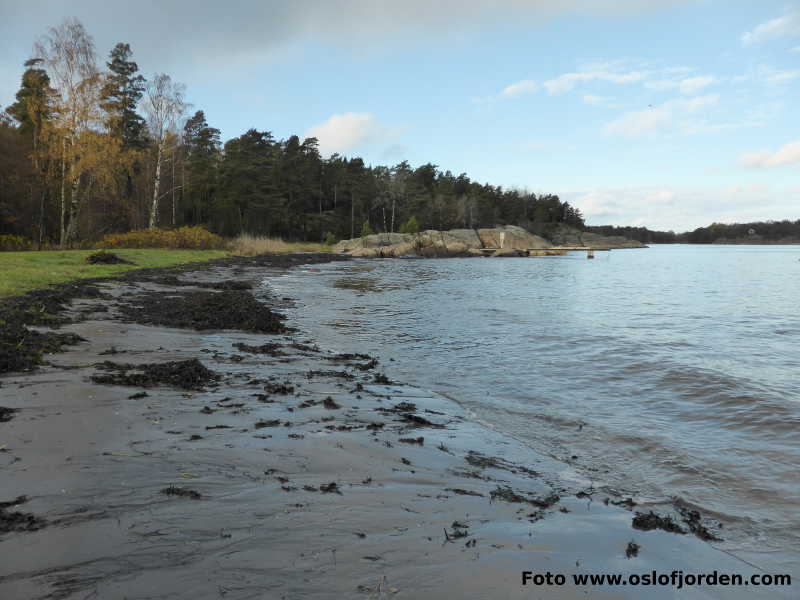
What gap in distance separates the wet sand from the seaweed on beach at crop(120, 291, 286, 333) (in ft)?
14.9

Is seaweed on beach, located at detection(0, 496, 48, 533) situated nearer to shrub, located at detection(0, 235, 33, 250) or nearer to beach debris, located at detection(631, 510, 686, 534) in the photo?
beach debris, located at detection(631, 510, 686, 534)

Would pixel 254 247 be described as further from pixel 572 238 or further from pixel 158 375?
pixel 572 238

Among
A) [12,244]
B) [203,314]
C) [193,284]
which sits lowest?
[203,314]

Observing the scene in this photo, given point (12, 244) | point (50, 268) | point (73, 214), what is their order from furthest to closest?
point (73, 214), point (12, 244), point (50, 268)

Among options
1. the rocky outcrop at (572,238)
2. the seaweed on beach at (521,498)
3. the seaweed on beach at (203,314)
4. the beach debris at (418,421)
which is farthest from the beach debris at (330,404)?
the rocky outcrop at (572,238)

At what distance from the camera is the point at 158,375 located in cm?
615

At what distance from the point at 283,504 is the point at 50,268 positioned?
59.8 feet

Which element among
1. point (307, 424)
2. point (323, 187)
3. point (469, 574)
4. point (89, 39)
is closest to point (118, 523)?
point (469, 574)

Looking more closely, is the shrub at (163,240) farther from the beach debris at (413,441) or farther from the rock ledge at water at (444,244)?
the beach debris at (413,441)

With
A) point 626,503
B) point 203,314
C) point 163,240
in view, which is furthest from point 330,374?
point 163,240

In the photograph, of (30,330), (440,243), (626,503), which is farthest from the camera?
(440,243)

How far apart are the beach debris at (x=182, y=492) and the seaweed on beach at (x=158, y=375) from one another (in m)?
2.84

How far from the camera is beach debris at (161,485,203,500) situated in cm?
315

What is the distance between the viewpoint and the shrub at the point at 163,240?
32625 millimetres
